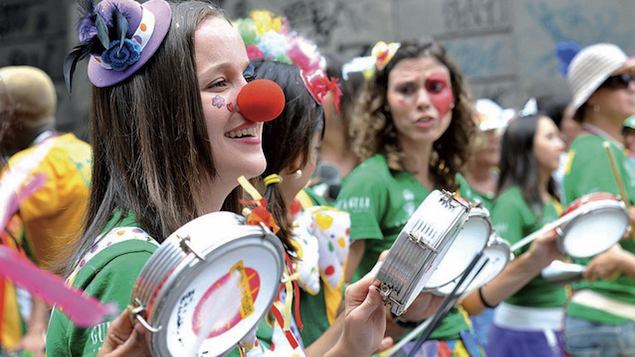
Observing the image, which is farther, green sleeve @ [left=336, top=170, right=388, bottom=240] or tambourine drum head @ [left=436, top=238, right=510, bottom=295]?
green sleeve @ [left=336, top=170, right=388, bottom=240]

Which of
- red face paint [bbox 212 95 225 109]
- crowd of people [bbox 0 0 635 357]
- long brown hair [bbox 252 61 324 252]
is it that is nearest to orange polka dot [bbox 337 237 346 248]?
crowd of people [bbox 0 0 635 357]

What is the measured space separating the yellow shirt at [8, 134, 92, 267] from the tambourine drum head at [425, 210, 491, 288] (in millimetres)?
1200

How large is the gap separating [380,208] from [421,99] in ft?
1.61

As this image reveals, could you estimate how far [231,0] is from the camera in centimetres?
987

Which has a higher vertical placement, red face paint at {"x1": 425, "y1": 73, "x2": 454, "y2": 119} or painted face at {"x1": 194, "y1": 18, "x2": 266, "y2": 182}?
painted face at {"x1": 194, "y1": 18, "x2": 266, "y2": 182}

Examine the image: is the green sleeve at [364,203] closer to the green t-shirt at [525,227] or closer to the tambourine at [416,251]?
the green t-shirt at [525,227]

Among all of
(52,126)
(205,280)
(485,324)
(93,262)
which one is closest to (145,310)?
(205,280)

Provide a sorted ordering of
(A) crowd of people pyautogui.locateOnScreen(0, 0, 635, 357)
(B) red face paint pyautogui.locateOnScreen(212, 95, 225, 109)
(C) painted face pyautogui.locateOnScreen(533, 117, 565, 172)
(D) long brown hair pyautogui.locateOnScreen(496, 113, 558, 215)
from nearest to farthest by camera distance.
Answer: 1. (A) crowd of people pyautogui.locateOnScreen(0, 0, 635, 357)
2. (B) red face paint pyautogui.locateOnScreen(212, 95, 225, 109)
3. (D) long brown hair pyautogui.locateOnScreen(496, 113, 558, 215)
4. (C) painted face pyautogui.locateOnScreen(533, 117, 565, 172)

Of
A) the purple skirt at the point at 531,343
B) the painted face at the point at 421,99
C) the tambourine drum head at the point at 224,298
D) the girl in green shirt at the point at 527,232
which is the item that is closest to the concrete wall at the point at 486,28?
the girl in green shirt at the point at 527,232

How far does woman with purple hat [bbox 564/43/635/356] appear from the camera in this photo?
471 centimetres

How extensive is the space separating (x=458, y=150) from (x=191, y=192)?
2372 mm

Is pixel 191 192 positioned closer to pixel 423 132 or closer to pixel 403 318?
pixel 403 318

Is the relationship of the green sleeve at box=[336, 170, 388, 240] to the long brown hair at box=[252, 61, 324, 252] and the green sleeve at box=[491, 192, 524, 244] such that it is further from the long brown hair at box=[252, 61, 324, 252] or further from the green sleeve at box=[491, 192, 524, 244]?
the green sleeve at box=[491, 192, 524, 244]

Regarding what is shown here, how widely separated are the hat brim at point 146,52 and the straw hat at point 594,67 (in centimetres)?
356
